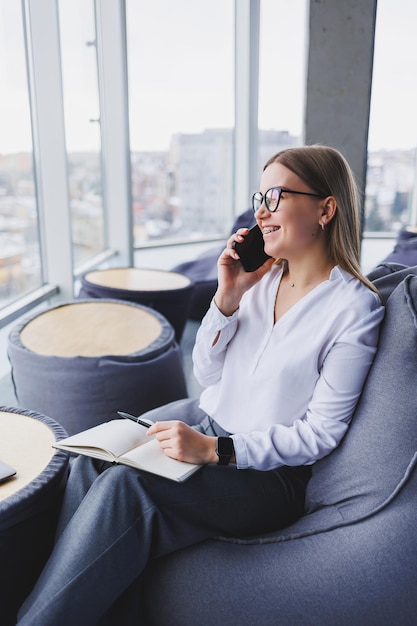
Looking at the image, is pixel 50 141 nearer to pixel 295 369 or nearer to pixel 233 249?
pixel 233 249

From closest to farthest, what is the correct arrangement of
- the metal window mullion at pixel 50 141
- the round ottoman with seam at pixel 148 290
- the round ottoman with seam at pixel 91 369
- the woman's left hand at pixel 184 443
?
the woman's left hand at pixel 184 443 → the round ottoman with seam at pixel 91 369 → the round ottoman with seam at pixel 148 290 → the metal window mullion at pixel 50 141

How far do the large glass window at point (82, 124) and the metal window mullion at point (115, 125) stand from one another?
3.2 inches

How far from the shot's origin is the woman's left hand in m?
1.63

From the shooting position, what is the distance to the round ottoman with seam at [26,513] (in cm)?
150

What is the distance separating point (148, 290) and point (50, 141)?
1.43 metres

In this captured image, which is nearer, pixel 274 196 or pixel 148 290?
pixel 274 196

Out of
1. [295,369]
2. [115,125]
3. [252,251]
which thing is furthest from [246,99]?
[295,369]

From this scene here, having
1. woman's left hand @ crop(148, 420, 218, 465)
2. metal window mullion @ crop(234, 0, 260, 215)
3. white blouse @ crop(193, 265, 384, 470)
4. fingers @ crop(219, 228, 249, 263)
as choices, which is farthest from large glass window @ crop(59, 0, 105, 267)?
woman's left hand @ crop(148, 420, 218, 465)

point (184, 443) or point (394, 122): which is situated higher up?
point (394, 122)

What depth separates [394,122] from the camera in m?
7.06

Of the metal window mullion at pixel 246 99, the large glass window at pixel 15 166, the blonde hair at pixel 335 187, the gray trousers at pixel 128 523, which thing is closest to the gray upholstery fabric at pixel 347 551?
the gray trousers at pixel 128 523

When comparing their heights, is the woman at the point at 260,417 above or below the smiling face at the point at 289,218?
below

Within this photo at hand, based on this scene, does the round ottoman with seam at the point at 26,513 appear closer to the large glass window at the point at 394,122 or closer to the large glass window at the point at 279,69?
the large glass window at the point at 394,122

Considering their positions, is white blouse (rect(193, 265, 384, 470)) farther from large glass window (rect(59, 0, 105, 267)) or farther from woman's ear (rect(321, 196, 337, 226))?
large glass window (rect(59, 0, 105, 267))
